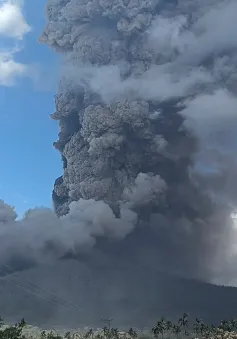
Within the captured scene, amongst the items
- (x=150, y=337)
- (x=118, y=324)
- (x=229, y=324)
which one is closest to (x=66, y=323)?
(x=118, y=324)

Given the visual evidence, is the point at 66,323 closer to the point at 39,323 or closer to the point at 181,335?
the point at 39,323

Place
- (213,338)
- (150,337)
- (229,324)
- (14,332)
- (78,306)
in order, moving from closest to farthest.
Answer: (14,332) → (213,338) → (229,324) → (150,337) → (78,306)

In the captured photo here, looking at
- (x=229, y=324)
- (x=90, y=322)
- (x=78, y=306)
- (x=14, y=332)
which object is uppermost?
(x=78, y=306)

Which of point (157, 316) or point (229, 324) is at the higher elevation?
point (157, 316)

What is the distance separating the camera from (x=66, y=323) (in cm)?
15062

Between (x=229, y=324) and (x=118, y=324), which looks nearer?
(x=229, y=324)

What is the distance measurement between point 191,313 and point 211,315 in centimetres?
902

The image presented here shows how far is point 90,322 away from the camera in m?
152

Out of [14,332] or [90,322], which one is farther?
[90,322]

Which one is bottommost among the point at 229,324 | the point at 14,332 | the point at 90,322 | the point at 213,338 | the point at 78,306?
the point at 14,332

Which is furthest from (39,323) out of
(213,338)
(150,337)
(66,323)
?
(213,338)

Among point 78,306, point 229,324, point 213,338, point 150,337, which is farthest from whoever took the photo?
point 78,306

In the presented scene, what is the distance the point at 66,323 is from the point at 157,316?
40317mm

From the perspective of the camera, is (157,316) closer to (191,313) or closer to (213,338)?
(191,313)
